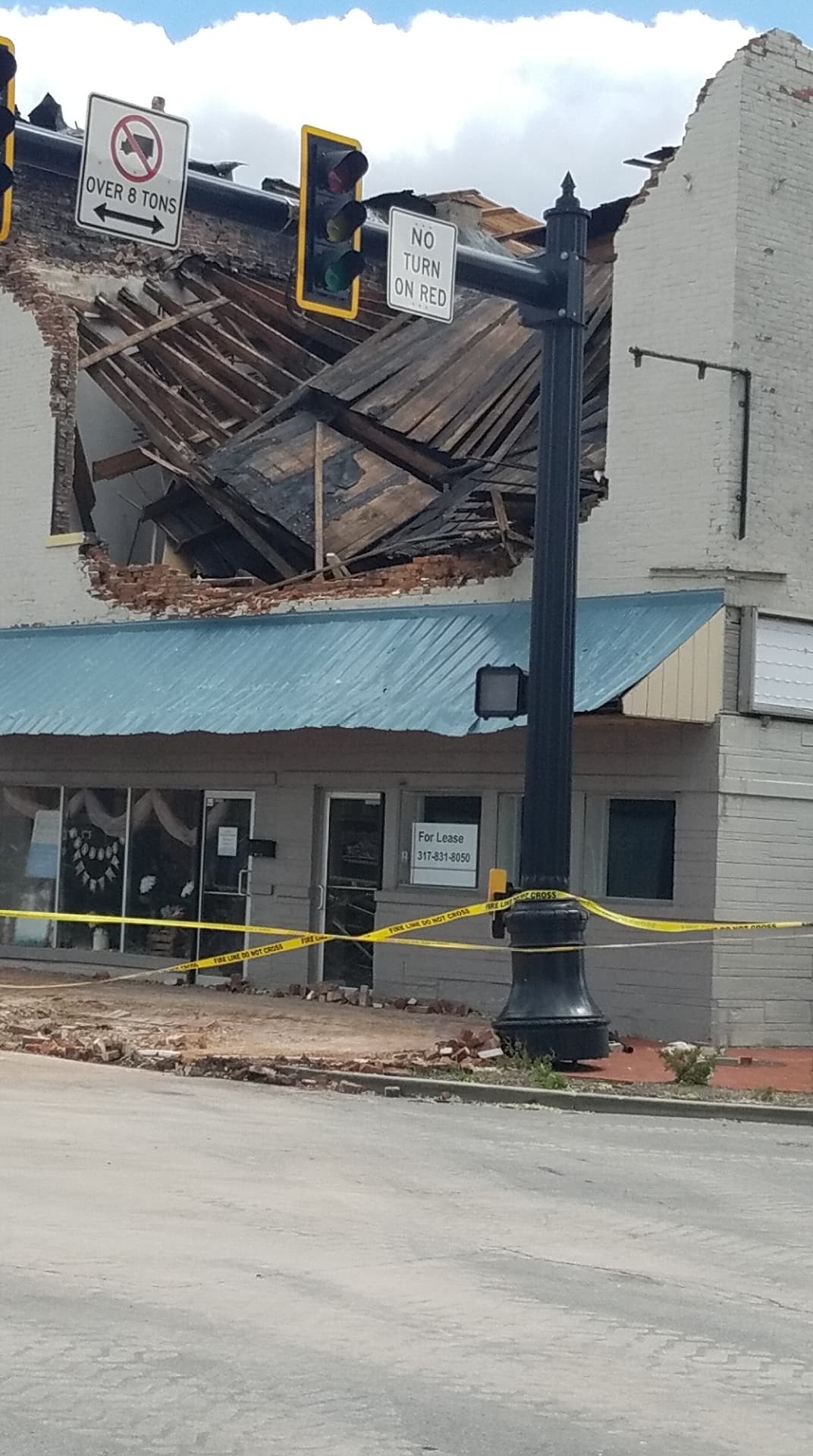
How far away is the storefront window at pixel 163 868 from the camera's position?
22.5 metres

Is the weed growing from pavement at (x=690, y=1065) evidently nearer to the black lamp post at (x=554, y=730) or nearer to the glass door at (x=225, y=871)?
the black lamp post at (x=554, y=730)

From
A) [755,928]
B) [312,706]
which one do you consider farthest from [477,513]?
[755,928]

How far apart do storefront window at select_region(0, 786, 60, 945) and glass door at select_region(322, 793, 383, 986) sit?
4569 mm

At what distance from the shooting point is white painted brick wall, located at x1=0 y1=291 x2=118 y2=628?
24.4 metres

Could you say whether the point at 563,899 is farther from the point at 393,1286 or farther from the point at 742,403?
the point at 393,1286

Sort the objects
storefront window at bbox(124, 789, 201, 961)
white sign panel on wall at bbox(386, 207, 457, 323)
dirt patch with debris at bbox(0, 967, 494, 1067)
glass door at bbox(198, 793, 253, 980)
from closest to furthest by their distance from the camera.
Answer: white sign panel on wall at bbox(386, 207, 457, 323), dirt patch with debris at bbox(0, 967, 494, 1067), glass door at bbox(198, 793, 253, 980), storefront window at bbox(124, 789, 201, 961)

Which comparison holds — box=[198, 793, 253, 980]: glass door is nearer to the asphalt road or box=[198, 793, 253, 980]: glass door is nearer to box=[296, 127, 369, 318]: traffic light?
the asphalt road

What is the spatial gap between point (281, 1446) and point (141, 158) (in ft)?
28.0

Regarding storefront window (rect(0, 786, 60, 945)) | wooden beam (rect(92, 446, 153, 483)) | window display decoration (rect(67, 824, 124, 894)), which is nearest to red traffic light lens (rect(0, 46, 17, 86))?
window display decoration (rect(67, 824, 124, 894))

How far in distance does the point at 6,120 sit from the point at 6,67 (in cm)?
32

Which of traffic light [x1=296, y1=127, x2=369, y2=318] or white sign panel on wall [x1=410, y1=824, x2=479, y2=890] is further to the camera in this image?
white sign panel on wall [x1=410, y1=824, x2=479, y2=890]

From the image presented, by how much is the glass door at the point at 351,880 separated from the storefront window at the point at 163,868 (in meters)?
1.97

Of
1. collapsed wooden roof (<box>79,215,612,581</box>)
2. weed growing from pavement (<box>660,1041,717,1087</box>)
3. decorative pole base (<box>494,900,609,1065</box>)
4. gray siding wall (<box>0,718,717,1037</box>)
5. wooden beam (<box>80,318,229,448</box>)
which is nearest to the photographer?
weed growing from pavement (<box>660,1041,717,1087</box>)

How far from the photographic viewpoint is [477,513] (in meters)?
20.3
